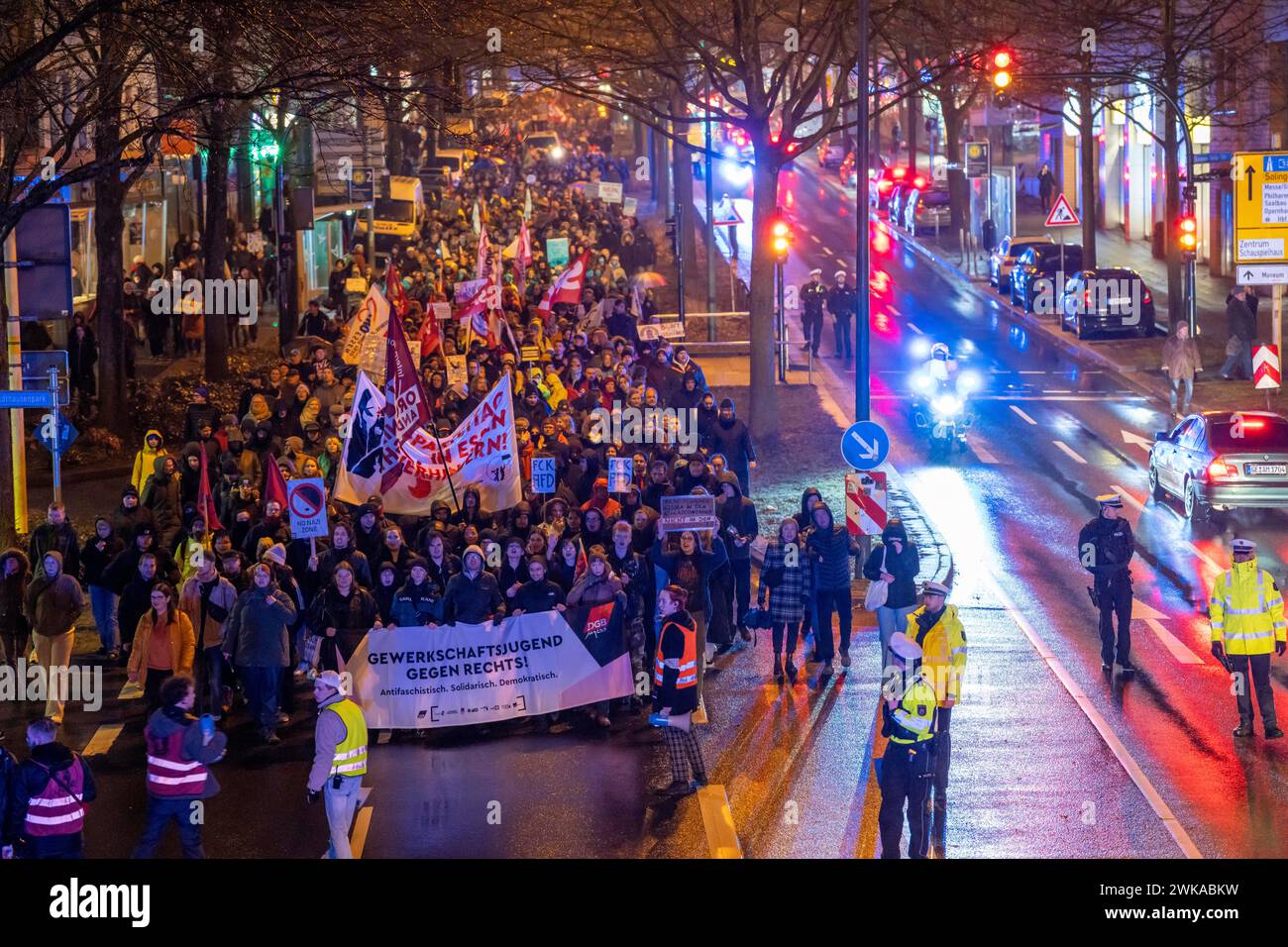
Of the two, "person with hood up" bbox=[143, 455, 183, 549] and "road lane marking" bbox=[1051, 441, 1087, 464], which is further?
"road lane marking" bbox=[1051, 441, 1087, 464]

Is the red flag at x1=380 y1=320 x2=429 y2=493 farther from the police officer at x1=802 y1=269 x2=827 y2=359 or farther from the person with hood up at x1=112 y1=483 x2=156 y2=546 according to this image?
the police officer at x1=802 y1=269 x2=827 y2=359

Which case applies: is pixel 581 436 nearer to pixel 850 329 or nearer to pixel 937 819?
pixel 937 819

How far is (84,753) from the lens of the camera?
15141 millimetres

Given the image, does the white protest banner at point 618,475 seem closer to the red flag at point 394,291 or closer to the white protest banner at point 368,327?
the white protest banner at point 368,327

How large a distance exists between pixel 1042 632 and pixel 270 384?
10.5 metres

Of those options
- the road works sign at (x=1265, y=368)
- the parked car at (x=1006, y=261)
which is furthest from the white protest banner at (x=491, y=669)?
the parked car at (x=1006, y=261)

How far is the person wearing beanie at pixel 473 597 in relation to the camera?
15.8 metres

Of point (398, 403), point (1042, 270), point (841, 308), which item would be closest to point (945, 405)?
point (841, 308)

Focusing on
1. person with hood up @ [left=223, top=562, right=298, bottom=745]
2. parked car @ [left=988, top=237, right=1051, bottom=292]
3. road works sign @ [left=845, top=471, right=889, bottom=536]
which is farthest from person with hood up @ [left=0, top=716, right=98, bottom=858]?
parked car @ [left=988, top=237, right=1051, bottom=292]

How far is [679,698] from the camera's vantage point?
13852mm

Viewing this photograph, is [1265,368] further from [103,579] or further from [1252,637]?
[103,579]

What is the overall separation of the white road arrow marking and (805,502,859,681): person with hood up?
496 inches

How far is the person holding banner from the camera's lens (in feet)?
45.4
